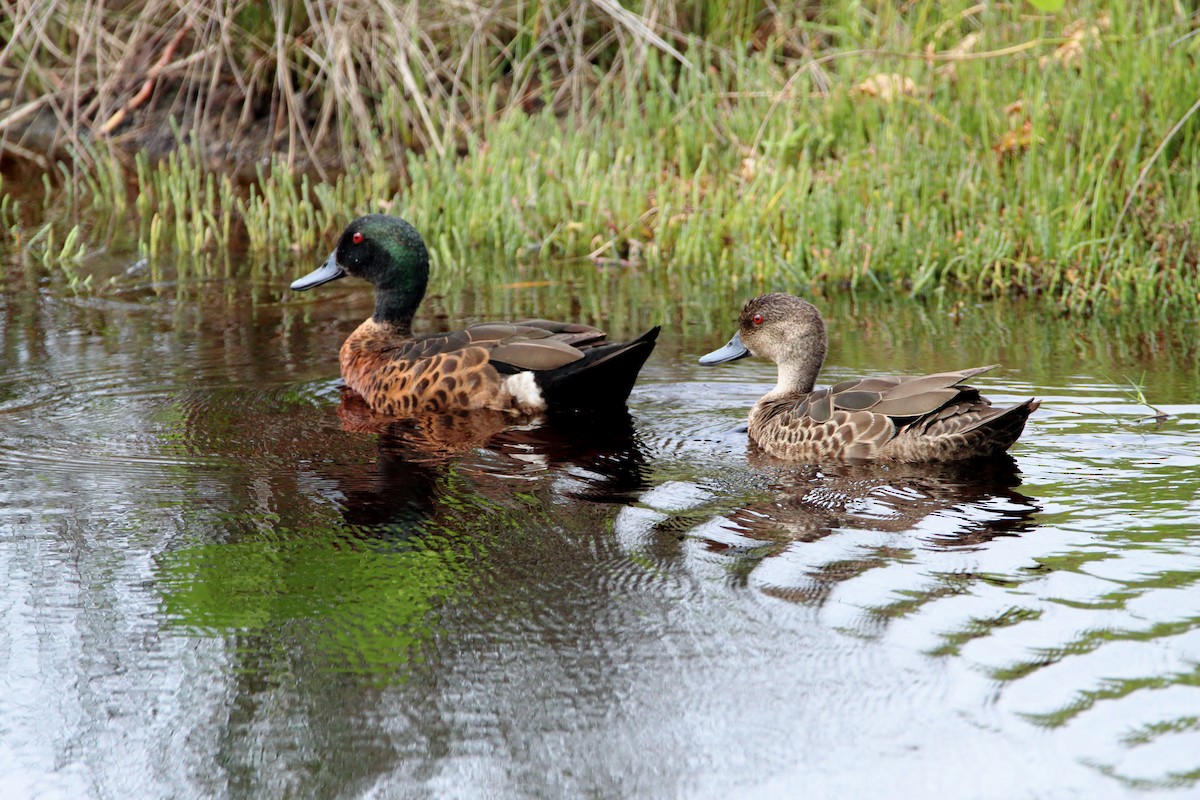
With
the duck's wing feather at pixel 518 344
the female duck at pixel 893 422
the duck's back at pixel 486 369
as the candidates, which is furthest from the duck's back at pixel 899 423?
the duck's wing feather at pixel 518 344

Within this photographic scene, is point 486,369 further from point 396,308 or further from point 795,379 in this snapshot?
point 795,379

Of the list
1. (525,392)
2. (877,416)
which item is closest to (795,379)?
(877,416)

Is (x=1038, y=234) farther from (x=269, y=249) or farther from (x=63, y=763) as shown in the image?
(x=63, y=763)

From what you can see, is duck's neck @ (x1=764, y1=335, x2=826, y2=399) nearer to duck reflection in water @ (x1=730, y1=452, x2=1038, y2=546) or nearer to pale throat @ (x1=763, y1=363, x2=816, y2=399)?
pale throat @ (x1=763, y1=363, x2=816, y2=399)

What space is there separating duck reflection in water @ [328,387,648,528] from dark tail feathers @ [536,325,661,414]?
6 cm

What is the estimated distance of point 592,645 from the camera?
3816 mm

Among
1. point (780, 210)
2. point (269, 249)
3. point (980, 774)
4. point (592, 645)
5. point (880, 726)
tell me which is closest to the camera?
point (980, 774)

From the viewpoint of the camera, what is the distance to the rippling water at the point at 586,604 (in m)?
3.26

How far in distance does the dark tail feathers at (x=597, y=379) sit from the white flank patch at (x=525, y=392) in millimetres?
29

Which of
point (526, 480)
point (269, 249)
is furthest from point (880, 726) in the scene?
point (269, 249)

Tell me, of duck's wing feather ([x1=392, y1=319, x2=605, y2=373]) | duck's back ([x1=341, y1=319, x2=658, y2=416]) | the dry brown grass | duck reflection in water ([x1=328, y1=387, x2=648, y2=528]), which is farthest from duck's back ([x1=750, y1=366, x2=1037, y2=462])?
the dry brown grass

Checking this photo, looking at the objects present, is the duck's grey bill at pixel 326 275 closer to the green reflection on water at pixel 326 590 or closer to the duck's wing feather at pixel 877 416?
the duck's wing feather at pixel 877 416

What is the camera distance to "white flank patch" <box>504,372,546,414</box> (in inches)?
258

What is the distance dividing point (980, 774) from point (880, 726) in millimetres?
277
